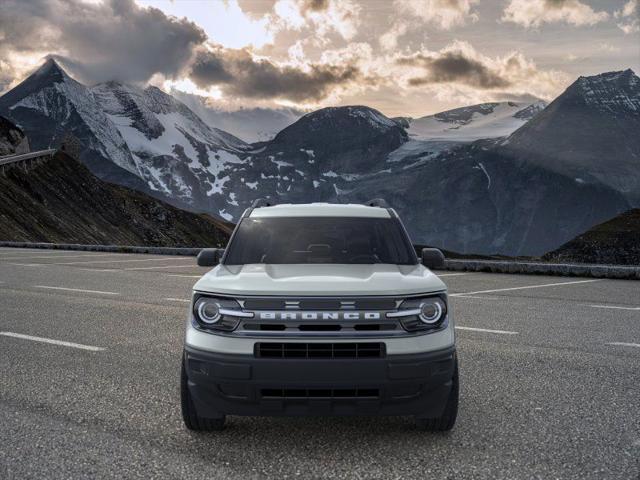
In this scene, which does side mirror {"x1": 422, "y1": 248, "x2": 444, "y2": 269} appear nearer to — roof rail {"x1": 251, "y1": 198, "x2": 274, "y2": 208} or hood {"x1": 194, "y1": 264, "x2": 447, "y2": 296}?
hood {"x1": 194, "y1": 264, "x2": 447, "y2": 296}

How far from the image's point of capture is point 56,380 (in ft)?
20.2

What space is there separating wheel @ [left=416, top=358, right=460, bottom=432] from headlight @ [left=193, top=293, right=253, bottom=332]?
146 centimetres

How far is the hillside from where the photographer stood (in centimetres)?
6738

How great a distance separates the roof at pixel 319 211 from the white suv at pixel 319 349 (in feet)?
4.62

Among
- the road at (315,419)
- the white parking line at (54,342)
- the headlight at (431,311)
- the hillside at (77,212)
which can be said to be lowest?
the hillside at (77,212)

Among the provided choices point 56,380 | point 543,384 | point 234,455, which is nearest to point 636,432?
point 543,384

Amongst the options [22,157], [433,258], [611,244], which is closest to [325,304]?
[433,258]

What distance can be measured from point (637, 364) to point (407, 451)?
400cm

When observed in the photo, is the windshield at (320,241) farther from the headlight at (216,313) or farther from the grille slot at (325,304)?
the grille slot at (325,304)

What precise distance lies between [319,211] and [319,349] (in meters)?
2.17

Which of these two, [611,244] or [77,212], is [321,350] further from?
[77,212]

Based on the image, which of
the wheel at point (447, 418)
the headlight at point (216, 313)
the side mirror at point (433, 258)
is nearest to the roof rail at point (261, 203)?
the side mirror at point (433, 258)

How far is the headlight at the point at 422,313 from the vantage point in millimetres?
4230

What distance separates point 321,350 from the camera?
411cm
